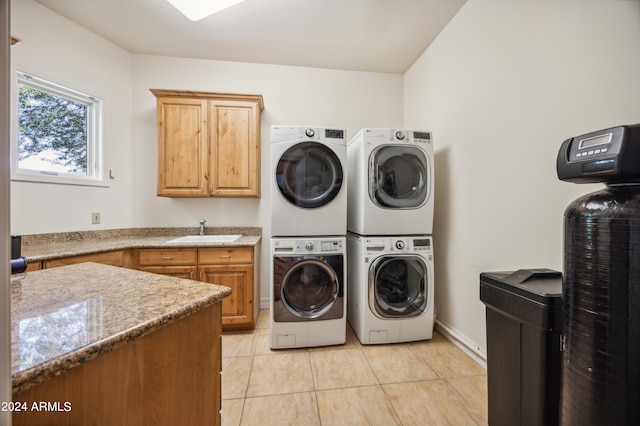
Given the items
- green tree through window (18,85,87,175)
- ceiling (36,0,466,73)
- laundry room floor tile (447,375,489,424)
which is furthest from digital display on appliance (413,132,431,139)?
green tree through window (18,85,87,175)

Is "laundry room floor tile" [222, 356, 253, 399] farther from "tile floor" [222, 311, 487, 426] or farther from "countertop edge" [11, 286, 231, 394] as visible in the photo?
"countertop edge" [11, 286, 231, 394]


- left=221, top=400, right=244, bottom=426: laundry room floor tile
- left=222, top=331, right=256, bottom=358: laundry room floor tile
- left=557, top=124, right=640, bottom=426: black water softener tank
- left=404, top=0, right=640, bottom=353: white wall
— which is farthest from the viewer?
left=222, top=331, right=256, bottom=358: laundry room floor tile

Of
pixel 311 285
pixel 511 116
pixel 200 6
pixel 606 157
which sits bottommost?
pixel 311 285

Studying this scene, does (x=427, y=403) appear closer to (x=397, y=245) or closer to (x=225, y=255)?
(x=397, y=245)

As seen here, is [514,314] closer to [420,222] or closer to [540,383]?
[540,383]

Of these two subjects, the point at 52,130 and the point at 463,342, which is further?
the point at 52,130

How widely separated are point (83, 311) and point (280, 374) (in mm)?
1436

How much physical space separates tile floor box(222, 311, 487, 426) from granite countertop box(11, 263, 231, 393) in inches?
40.1

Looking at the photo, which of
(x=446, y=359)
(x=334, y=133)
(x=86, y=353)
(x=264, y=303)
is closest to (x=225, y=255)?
(x=264, y=303)

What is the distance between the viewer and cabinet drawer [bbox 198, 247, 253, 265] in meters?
2.32

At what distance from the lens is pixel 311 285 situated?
2.15m

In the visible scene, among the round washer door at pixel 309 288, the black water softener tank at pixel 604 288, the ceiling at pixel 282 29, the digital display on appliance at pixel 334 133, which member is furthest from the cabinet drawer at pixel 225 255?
the black water softener tank at pixel 604 288

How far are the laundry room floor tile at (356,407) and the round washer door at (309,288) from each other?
60 cm

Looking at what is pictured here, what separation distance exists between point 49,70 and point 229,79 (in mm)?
1510
